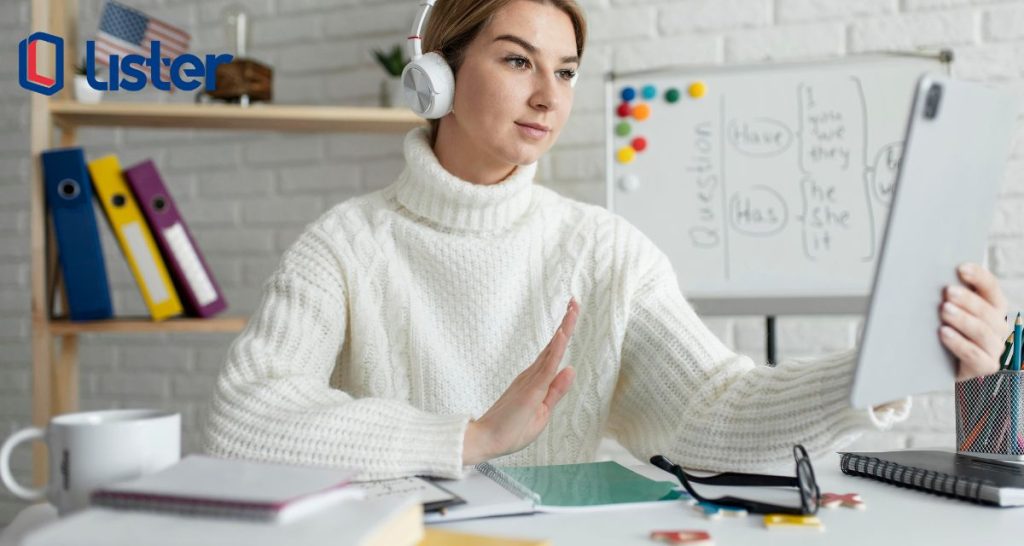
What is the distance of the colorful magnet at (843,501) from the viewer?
0.82 metres

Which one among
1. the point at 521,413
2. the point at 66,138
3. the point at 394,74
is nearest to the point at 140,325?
the point at 66,138

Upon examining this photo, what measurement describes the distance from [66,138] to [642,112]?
1.33 meters

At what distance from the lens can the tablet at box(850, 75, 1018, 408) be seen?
74cm

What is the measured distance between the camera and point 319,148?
257 cm

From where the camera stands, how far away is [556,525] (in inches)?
29.5

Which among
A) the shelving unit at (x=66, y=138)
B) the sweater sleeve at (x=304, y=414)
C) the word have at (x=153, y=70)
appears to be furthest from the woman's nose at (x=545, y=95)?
the word have at (x=153, y=70)

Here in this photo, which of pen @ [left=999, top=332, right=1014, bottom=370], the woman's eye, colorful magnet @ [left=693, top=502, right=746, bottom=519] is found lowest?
colorful magnet @ [left=693, top=502, right=746, bottom=519]

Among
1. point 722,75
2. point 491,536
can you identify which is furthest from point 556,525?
point 722,75

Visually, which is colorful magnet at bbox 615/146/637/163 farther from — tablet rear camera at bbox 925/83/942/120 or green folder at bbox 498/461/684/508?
tablet rear camera at bbox 925/83/942/120

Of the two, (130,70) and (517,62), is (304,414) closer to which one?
(517,62)

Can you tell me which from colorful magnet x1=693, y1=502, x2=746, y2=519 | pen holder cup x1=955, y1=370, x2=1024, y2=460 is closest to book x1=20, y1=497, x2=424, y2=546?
colorful magnet x1=693, y1=502, x2=746, y2=519

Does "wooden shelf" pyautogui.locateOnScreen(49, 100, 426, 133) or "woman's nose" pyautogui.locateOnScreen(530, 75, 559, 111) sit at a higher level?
"wooden shelf" pyautogui.locateOnScreen(49, 100, 426, 133)

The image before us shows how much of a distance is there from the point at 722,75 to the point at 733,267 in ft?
1.42

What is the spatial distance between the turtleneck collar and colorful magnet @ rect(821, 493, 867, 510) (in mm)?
658
